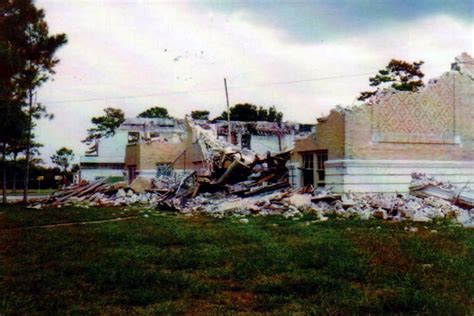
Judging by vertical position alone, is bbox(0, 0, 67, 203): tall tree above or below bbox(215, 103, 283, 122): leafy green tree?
below

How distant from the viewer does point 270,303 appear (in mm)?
5273

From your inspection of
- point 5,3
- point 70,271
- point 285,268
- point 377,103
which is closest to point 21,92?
point 5,3

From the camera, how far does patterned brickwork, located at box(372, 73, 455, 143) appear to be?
2014 cm

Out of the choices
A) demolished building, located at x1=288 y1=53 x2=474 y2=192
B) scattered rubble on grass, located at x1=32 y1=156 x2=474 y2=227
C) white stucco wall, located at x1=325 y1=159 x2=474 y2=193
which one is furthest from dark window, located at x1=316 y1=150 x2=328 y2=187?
scattered rubble on grass, located at x1=32 y1=156 x2=474 y2=227

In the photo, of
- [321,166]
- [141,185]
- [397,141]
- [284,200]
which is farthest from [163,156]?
[284,200]

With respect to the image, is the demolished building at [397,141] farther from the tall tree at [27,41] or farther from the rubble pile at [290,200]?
the tall tree at [27,41]

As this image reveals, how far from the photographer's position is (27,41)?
46.8 feet

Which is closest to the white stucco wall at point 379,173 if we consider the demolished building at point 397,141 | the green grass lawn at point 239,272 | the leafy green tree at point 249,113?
the demolished building at point 397,141

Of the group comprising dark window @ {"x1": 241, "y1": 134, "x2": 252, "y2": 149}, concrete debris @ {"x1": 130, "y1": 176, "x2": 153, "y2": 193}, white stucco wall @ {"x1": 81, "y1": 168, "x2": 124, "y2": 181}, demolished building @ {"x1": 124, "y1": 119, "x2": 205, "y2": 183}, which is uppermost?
dark window @ {"x1": 241, "y1": 134, "x2": 252, "y2": 149}

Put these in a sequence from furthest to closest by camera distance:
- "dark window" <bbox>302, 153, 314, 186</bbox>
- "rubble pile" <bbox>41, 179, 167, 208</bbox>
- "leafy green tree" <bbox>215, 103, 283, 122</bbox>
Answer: "leafy green tree" <bbox>215, 103, 283, 122</bbox> → "rubble pile" <bbox>41, 179, 167, 208</bbox> → "dark window" <bbox>302, 153, 314, 186</bbox>

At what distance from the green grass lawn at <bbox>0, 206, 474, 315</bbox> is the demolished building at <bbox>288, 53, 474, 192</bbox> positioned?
869 centimetres

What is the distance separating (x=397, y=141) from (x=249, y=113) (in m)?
49.4

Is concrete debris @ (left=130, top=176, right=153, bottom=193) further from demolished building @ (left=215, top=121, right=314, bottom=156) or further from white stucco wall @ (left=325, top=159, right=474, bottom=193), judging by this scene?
demolished building @ (left=215, top=121, right=314, bottom=156)

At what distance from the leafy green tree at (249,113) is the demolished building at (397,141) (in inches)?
1836
